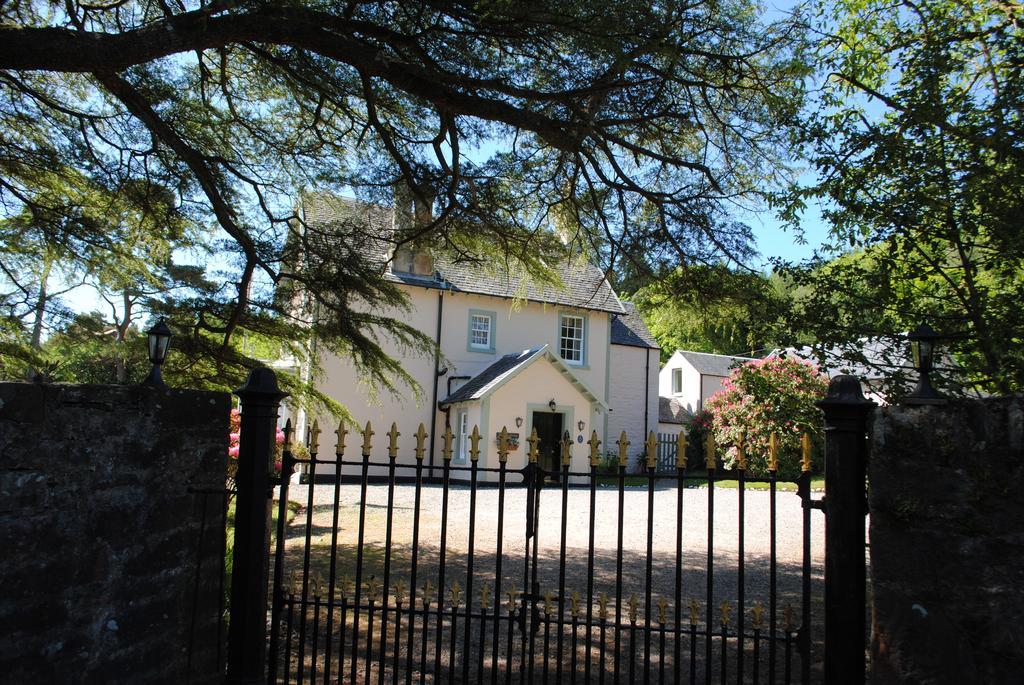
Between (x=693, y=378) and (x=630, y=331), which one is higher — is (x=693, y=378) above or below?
below

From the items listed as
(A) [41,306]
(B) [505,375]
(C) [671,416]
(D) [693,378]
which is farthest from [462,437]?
(D) [693,378]

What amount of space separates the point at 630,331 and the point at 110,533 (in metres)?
24.3

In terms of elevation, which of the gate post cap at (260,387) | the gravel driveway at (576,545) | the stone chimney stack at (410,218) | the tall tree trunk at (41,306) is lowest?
the gravel driveway at (576,545)

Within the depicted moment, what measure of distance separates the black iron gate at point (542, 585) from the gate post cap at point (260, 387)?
0.36 m

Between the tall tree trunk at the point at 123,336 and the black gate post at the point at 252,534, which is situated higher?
the tall tree trunk at the point at 123,336

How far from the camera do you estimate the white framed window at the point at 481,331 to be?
22.7 m

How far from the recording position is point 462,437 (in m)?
21.0

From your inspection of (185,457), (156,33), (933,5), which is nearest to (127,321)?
(156,33)

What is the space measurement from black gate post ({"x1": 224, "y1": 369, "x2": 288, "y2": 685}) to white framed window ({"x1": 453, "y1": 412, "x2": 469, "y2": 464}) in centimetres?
1655

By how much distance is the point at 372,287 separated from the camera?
782 cm

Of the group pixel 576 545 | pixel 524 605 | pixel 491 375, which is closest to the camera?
pixel 524 605

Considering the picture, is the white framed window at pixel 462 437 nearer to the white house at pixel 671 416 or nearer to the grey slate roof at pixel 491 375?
the grey slate roof at pixel 491 375

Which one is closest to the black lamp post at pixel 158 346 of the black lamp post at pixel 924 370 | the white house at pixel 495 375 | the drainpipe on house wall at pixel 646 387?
the black lamp post at pixel 924 370

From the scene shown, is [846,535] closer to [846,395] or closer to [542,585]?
[846,395]
